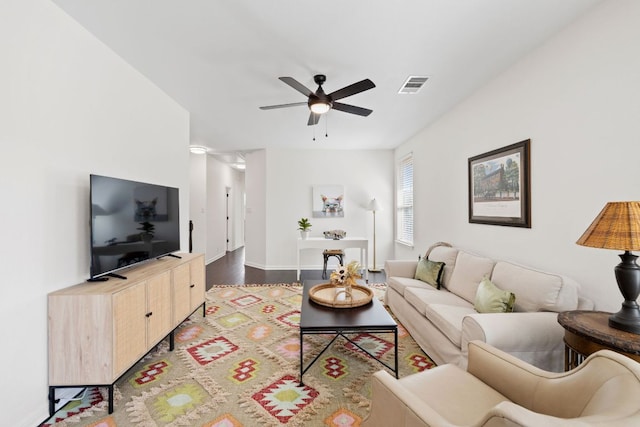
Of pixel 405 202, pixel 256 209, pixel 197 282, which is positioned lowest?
pixel 197 282

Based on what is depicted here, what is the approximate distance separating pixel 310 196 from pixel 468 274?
152 inches

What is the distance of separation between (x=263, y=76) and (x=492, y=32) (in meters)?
2.03

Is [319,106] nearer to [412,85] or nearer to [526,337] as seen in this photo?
[412,85]

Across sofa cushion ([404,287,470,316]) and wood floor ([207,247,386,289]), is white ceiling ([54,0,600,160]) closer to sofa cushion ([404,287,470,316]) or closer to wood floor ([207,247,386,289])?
sofa cushion ([404,287,470,316])

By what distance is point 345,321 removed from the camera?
85.6 inches

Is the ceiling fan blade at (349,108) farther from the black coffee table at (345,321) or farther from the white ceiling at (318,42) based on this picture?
the black coffee table at (345,321)

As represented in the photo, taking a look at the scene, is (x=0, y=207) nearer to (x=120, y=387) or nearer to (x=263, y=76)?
(x=120, y=387)

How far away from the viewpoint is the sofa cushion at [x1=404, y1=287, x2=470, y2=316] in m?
2.65

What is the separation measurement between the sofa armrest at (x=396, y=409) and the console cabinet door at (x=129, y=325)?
1.64 meters

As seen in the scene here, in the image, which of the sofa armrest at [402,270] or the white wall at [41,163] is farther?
the sofa armrest at [402,270]

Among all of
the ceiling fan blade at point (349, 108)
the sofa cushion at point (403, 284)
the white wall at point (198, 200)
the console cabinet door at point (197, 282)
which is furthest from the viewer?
the white wall at point (198, 200)

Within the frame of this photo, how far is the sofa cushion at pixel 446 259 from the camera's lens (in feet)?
10.6

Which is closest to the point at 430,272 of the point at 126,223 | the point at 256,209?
the point at 126,223

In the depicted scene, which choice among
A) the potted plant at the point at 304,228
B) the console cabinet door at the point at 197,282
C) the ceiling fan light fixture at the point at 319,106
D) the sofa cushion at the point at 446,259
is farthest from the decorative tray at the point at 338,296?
the potted plant at the point at 304,228
